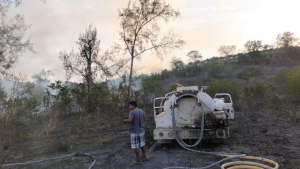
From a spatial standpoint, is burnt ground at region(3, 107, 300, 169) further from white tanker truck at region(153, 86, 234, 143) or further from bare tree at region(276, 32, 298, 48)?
bare tree at region(276, 32, 298, 48)

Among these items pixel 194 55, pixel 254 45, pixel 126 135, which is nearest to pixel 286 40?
pixel 254 45

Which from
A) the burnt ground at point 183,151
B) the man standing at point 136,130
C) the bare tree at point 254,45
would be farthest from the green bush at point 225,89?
the bare tree at point 254,45

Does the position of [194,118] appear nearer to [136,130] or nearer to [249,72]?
[136,130]

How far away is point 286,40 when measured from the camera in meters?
29.0

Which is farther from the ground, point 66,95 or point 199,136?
point 66,95

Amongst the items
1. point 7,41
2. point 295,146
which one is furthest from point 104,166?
point 7,41

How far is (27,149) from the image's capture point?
24.4ft

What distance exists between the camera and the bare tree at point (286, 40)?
2829 centimetres

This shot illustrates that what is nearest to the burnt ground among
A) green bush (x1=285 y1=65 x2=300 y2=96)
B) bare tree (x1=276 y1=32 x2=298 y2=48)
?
green bush (x1=285 y1=65 x2=300 y2=96)

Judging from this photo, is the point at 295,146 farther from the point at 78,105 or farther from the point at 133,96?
the point at 78,105

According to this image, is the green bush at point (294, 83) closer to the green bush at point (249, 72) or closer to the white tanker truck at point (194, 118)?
the white tanker truck at point (194, 118)

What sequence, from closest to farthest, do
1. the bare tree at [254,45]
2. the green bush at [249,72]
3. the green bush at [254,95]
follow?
1. the green bush at [254,95]
2. the green bush at [249,72]
3. the bare tree at [254,45]

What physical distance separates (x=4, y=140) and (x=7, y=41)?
8.20 metres

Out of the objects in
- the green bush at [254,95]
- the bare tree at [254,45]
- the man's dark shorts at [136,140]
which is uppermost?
the bare tree at [254,45]
